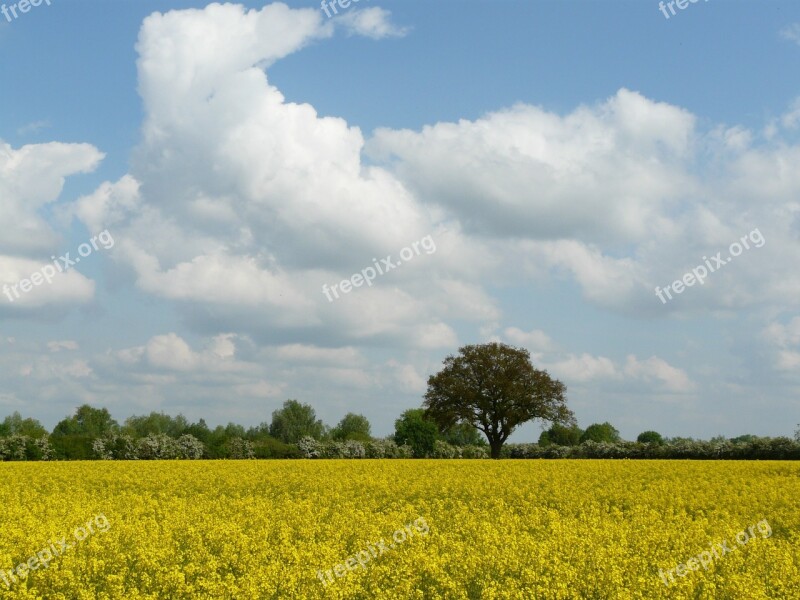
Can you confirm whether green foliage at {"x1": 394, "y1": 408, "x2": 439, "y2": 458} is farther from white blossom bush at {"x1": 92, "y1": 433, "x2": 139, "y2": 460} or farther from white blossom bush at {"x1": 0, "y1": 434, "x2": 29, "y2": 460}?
white blossom bush at {"x1": 0, "y1": 434, "x2": 29, "y2": 460}

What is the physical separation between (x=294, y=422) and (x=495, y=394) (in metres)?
89.3

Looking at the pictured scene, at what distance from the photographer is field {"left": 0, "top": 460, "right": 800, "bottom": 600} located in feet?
36.0

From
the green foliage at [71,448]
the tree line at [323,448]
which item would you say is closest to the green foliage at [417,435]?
the tree line at [323,448]

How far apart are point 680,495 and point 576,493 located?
3322 millimetres

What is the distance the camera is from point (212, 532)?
14305mm

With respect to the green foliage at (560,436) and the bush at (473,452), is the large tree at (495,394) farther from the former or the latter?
the green foliage at (560,436)

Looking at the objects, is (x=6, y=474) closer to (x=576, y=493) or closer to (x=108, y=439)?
(x=576, y=493)

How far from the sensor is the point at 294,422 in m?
153

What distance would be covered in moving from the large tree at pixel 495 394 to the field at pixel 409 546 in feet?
156

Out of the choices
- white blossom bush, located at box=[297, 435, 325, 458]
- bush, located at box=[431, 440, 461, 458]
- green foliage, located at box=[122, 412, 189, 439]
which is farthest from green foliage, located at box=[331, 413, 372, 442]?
white blossom bush, located at box=[297, 435, 325, 458]

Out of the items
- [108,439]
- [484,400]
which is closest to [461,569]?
[108,439]

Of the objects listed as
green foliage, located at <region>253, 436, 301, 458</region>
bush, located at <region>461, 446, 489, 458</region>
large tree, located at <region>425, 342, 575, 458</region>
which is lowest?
bush, located at <region>461, 446, 489, 458</region>

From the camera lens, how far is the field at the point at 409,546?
432 inches

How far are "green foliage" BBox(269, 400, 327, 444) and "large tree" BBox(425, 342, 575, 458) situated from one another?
8190 cm
